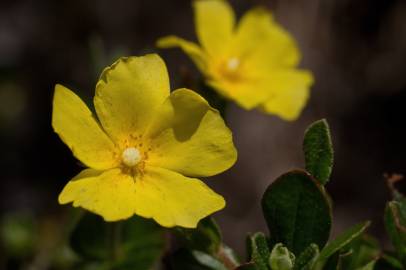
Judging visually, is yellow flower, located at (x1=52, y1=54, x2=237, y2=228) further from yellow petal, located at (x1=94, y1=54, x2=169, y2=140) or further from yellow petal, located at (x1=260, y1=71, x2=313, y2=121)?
yellow petal, located at (x1=260, y1=71, x2=313, y2=121)

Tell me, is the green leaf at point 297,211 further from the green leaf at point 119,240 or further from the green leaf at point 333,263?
the green leaf at point 119,240

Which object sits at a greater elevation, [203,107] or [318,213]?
[203,107]

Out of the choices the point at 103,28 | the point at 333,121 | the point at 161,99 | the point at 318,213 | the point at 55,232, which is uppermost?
the point at 161,99

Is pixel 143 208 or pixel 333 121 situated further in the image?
pixel 333 121

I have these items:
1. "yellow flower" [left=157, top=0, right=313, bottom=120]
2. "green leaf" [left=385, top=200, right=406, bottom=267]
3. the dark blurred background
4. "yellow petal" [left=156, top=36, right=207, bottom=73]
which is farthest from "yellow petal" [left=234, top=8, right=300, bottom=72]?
the dark blurred background

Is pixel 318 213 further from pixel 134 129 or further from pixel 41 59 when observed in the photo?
pixel 41 59

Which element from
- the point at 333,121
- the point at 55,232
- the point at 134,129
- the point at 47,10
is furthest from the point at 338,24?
the point at 134,129

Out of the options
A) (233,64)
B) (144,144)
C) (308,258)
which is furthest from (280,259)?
A: (233,64)

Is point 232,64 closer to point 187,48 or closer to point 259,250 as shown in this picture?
point 187,48
